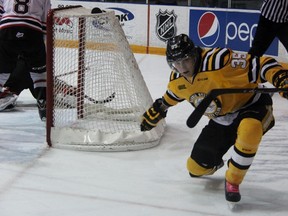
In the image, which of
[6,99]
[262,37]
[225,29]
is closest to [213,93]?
[262,37]

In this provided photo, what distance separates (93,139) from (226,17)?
2.83m

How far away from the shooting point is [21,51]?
3.57 meters

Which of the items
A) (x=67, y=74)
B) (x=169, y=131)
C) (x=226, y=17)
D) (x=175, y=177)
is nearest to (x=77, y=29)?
(x=67, y=74)

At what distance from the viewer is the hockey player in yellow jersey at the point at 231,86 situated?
2.23m

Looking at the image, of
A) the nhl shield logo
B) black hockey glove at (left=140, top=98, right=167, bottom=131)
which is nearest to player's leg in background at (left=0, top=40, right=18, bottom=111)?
black hockey glove at (left=140, top=98, right=167, bottom=131)

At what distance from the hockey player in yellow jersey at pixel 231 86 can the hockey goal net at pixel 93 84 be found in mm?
706

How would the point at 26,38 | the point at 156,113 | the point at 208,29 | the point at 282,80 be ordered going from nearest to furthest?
the point at 282,80 < the point at 156,113 < the point at 26,38 < the point at 208,29

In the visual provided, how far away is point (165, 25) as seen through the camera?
19.7 feet

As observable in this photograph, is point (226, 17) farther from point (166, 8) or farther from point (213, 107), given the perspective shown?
point (213, 107)

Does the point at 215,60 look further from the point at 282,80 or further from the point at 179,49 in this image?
the point at 282,80

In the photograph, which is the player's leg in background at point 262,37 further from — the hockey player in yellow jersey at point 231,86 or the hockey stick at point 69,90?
the hockey player in yellow jersey at point 231,86

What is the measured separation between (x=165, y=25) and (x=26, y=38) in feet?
8.67

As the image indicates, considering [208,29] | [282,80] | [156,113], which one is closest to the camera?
[282,80]

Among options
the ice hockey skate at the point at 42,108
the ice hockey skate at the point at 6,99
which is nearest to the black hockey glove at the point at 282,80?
the ice hockey skate at the point at 42,108
